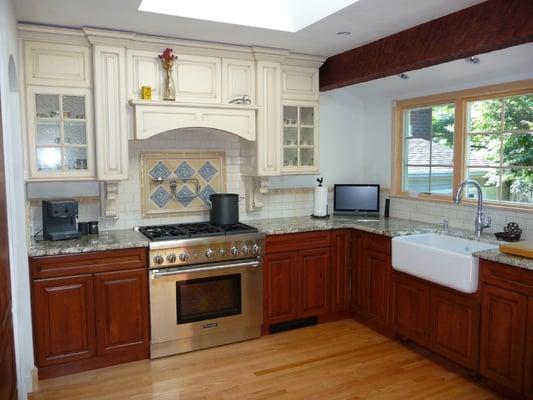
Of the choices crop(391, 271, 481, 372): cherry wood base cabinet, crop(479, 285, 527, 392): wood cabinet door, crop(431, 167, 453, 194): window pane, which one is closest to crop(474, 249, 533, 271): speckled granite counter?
crop(479, 285, 527, 392): wood cabinet door

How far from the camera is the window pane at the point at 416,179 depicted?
4.38 meters

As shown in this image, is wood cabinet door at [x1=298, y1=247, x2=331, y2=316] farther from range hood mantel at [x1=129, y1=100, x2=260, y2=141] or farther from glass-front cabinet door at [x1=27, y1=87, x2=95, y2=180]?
glass-front cabinet door at [x1=27, y1=87, x2=95, y2=180]

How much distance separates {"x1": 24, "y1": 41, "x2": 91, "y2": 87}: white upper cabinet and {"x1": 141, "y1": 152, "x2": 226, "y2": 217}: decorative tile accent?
32.3 inches

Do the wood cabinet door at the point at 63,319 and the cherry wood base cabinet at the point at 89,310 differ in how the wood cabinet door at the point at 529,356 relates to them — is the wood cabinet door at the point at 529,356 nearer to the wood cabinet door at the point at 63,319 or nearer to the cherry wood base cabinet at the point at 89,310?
the cherry wood base cabinet at the point at 89,310

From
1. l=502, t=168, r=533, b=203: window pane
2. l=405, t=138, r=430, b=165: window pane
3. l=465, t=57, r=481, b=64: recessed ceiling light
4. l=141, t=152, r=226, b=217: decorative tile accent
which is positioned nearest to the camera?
l=465, t=57, r=481, b=64: recessed ceiling light

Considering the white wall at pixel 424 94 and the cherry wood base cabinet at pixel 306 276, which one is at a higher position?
the white wall at pixel 424 94

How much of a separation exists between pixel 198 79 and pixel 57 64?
1.05 metres

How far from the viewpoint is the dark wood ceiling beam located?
2.62 m

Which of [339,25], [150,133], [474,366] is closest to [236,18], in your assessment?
[339,25]

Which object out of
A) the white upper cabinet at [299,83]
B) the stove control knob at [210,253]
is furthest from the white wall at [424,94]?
the stove control knob at [210,253]

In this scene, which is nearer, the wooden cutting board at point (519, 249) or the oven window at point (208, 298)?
the wooden cutting board at point (519, 249)

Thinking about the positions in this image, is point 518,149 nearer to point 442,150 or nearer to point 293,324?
point 442,150

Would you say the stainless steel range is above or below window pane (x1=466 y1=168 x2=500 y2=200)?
below

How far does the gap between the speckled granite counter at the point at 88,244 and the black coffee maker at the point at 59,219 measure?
0.05m
